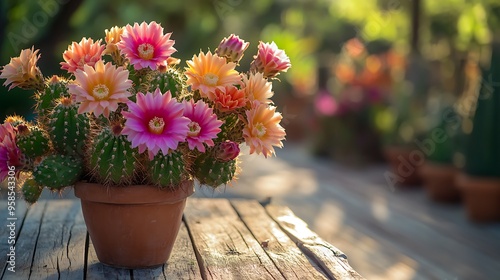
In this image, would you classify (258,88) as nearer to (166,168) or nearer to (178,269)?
(166,168)

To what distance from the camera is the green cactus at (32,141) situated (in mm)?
2328

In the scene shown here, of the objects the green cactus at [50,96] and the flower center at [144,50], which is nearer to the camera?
the flower center at [144,50]

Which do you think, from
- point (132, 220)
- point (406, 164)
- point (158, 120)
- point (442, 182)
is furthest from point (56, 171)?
point (406, 164)

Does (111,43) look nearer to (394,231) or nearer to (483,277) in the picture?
(483,277)

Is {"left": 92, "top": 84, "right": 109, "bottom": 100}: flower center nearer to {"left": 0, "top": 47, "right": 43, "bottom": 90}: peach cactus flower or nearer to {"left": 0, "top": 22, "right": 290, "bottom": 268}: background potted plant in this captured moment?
{"left": 0, "top": 22, "right": 290, "bottom": 268}: background potted plant

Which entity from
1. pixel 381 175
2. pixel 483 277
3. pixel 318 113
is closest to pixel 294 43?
pixel 318 113

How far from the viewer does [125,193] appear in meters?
2.27

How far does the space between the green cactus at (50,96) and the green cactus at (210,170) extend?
0.44m

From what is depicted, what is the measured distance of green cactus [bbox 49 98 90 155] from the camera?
2291 millimetres

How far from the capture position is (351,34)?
2153cm

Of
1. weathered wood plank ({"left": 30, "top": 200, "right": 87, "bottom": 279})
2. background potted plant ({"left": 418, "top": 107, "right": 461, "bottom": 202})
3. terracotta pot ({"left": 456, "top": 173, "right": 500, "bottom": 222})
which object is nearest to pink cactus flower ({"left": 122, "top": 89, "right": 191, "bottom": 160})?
weathered wood plank ({"left": 30, "top": 200, "right": 87, "bottom": 279})

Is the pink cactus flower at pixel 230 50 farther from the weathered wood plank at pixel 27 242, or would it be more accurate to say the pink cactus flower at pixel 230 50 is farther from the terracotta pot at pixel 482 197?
the terracotta pot at pixel 482 197

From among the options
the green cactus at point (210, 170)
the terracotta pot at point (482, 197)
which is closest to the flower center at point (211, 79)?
the green cactus at point (210, 170)

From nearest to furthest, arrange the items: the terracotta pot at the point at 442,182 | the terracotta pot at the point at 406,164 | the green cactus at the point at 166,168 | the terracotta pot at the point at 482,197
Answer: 1. the green cactus at the point at 166,168
2. the terracotta pot at the point at 482,197
3. the terracotta pot at the point at 442,182
4. the terracotta pot at the point at 406,164
